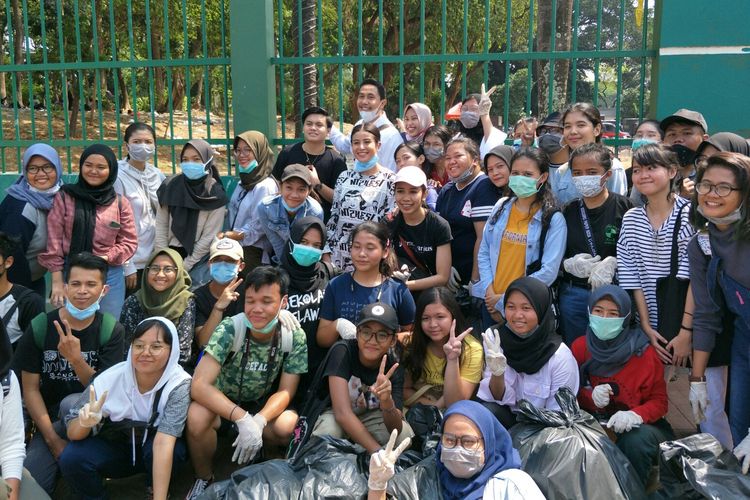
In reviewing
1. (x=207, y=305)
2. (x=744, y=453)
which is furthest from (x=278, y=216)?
(x=744, y=453)

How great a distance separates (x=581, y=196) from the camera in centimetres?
465

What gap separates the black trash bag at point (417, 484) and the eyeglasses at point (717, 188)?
1.85m

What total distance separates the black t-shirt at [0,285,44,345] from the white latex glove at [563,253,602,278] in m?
3.28

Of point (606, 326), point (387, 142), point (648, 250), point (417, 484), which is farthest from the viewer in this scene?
point (387, 142)

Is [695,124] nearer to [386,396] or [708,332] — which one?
[708,332]

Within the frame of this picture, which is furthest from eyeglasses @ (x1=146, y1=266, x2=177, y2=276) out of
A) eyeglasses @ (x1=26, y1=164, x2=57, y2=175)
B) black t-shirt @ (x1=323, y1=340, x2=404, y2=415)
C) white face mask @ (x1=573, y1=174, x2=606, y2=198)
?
white face mask @ (x1=573, y1=174, x2=606, y2=198)

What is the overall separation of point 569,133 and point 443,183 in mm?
1055

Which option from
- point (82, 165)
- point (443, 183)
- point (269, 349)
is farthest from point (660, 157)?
point (82, 165)

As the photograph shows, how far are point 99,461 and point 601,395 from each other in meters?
2.70

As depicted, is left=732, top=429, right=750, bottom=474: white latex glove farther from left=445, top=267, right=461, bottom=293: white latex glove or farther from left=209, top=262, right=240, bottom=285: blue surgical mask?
left=209, top=262, right=240, bottom=285: blue surgical mask

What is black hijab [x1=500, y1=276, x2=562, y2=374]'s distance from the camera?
13.2 ft

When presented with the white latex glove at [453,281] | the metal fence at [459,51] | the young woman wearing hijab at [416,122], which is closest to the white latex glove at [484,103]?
the metal fence at [459,51]

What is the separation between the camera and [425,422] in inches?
157

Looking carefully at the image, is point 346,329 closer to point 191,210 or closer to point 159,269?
point 159,269
